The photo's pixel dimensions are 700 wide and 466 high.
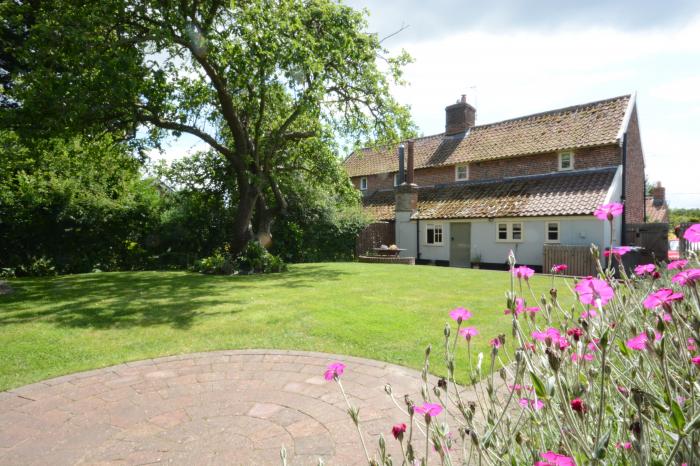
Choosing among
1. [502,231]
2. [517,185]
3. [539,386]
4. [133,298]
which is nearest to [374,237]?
[502,231]

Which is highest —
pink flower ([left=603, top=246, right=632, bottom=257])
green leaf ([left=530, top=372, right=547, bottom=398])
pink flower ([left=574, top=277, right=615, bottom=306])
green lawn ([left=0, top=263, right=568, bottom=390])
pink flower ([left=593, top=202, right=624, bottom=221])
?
pink flower ([left=593, top=202, right=624, bottom=221])

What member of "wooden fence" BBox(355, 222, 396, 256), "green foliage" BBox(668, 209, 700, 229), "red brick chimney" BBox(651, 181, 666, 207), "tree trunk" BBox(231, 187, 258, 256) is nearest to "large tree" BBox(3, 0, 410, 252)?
"tree trunk" BBox(231, 187, 258, 256)

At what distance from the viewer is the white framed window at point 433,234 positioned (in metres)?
24.1

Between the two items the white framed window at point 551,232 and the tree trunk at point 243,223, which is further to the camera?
the white framed window at point 551,232

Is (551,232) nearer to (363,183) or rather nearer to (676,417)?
(363,183)

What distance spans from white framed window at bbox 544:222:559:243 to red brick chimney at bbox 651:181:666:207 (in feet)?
86.8

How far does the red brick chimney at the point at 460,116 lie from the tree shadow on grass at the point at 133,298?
59.3ft

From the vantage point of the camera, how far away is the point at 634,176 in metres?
21.9

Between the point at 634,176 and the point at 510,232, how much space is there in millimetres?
7669

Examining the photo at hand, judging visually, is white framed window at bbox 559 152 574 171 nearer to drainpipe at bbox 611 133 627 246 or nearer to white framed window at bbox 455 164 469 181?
drainpipe at bbox 611 133 627 246

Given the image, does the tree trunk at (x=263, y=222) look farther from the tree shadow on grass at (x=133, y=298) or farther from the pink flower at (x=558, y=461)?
the pink flower at (x=558, y=461)

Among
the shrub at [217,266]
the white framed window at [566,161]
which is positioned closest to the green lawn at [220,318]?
the shrub at [217,266]

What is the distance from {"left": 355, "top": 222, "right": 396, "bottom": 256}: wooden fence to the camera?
955 inches

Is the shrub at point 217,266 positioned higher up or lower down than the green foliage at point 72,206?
lower down
